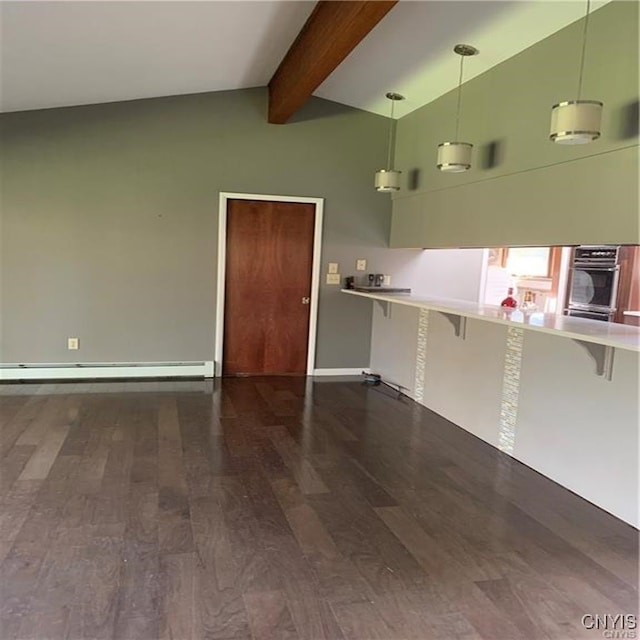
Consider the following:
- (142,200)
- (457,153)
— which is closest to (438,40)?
(457,153)

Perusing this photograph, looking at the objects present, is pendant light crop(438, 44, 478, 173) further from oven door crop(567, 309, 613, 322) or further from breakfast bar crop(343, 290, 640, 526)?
oven door crop(567, 309, 613, 322)

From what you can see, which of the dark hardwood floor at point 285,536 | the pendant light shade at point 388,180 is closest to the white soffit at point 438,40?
the pendant light shade at point 388,180

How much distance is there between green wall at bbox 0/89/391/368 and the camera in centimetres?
502

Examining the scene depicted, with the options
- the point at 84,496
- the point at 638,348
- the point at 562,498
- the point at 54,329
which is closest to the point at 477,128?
the point at 638,348

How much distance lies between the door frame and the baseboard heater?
264 millimetres

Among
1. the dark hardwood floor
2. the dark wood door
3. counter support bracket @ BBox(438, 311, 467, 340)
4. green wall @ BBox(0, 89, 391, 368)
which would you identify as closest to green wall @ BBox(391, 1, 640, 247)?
counter support bracket @ BBox(438, 311, 467, 340)

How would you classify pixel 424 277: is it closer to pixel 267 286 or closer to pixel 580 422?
pixel 267 286

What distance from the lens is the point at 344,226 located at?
585 cm

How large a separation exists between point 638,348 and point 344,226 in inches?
149

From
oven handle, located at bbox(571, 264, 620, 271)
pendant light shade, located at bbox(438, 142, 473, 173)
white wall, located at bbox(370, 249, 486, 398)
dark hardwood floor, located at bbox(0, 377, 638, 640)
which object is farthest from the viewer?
white wall, located at bbox(370, 249, 486, 398)

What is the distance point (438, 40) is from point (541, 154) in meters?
1.09

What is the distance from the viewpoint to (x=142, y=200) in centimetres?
525

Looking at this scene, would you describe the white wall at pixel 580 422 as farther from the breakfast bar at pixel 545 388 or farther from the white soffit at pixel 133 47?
the white soffit at pixel 133 47

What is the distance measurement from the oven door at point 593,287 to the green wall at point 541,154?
181 cm
